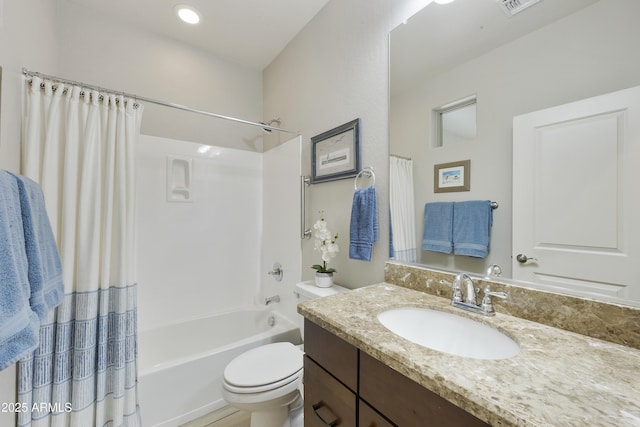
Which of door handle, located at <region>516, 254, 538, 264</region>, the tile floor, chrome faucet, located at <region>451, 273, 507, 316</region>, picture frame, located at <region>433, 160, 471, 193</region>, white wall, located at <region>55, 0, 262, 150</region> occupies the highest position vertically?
white wall, located at <region>55, 0, 262, 150</region>

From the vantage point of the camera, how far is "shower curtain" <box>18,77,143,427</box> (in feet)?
3.71

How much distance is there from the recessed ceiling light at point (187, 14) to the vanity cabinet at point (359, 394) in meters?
2.17

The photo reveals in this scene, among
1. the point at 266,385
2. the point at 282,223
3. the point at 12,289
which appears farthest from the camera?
the point at 282,223

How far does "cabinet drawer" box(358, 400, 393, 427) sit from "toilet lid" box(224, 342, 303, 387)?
669 millimetres

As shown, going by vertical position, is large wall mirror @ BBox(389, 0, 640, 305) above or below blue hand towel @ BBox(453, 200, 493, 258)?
above

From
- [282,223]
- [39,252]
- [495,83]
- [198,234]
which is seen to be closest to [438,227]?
[495,83]

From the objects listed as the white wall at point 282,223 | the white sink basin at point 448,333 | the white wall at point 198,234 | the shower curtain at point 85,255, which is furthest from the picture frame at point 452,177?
the white wall at point 198,234

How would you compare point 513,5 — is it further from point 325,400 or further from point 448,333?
point 325,400

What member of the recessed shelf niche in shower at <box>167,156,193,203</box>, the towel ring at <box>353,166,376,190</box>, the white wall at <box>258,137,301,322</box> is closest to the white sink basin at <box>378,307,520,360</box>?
the towel ring at <box>353,166,376,190</box>

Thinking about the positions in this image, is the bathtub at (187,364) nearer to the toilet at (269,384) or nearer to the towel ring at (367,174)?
the toilet at (269,384)

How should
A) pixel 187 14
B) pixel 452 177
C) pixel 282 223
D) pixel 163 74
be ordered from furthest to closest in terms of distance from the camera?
pixel 282 223 < pixel 163 74 < pixel 187 14 < pixel 452 177

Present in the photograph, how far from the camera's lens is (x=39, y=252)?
2.63ft

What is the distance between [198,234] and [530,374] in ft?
7.31

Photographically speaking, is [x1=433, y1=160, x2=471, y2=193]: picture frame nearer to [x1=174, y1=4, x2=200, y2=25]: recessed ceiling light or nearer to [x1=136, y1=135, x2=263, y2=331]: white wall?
[x1=136, y1=135, x2=263, y2=331]: white wall
